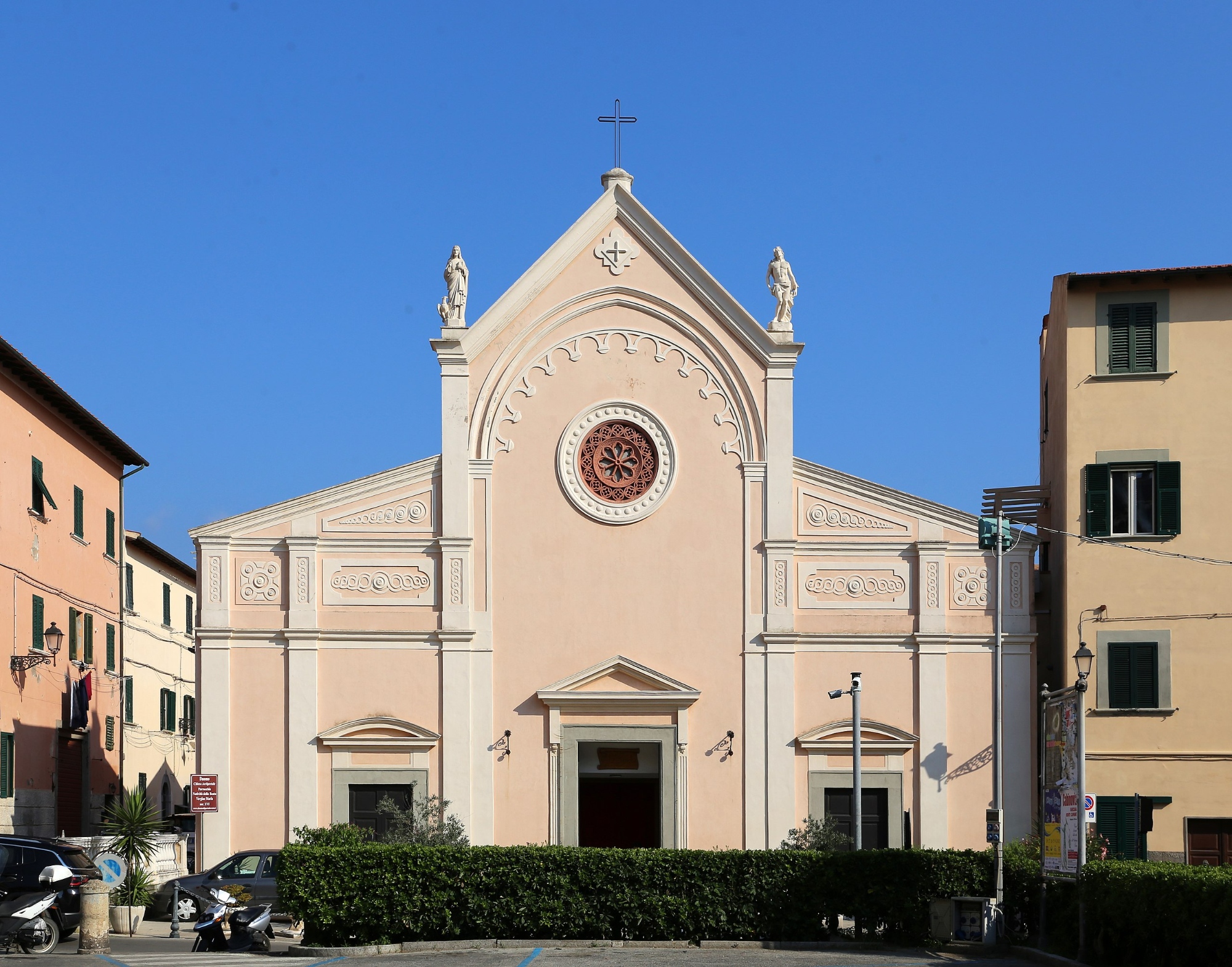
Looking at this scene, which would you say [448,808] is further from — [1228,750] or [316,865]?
[1228,750]

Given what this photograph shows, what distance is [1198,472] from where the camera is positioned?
94.3ft

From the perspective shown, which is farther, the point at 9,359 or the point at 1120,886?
the point at 9,359

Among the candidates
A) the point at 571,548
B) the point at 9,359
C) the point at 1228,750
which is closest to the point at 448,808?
the point at 571,548

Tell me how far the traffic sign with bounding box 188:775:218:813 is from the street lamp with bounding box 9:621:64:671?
18.1 feet

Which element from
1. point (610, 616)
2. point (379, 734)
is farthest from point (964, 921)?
point (379, 734)

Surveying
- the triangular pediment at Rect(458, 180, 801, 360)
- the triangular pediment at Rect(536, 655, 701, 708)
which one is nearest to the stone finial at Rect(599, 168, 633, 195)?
the triangular pediment at Rect(458, 180, 801, 360)

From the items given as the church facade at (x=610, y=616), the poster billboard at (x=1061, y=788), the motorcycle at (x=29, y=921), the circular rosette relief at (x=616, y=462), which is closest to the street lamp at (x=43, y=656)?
the church facade at (x=610, y=616)

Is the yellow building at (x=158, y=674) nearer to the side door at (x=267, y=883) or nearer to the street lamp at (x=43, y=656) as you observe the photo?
the street lamp at (x=43, y=656)

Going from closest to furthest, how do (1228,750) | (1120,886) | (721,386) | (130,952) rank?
(1120,886) < (130,952) < (1228,750) < (721,386)

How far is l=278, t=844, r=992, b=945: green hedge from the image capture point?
2239 cm

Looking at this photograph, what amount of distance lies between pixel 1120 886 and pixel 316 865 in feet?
36.1

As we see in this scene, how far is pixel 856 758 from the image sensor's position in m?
27.4

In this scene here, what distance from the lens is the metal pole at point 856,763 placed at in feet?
88.8

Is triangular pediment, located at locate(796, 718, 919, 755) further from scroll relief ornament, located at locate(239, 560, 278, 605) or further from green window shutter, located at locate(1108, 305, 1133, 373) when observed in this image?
scroll relief ornament, located at locate(239, 560, 278, 605)
